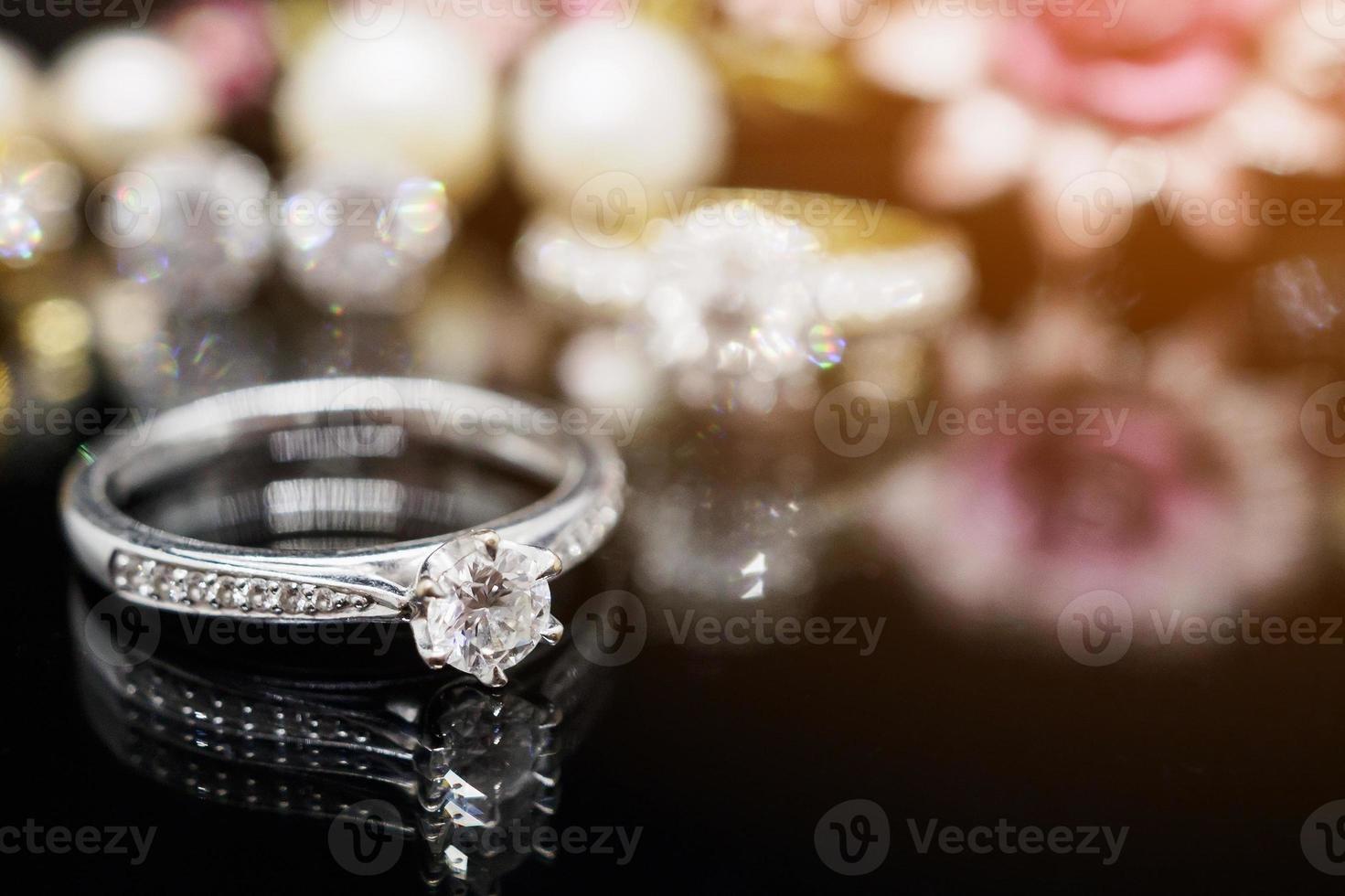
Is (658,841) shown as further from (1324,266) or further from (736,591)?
(1324,266)

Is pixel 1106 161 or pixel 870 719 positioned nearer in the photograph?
pixel 870 719

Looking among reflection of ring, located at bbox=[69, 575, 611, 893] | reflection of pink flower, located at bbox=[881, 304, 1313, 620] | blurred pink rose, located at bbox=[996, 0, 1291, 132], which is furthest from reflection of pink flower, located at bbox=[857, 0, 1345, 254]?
reflection of ring, located at bbox=[69, 575, 611, 893]

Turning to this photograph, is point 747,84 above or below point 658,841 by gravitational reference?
above

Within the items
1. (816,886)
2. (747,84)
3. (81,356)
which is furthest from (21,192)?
(816,886)

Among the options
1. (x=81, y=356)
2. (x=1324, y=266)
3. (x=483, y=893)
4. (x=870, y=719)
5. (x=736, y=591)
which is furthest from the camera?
(x=1324, y=266)

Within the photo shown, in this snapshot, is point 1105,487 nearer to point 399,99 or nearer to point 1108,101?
Answer: point 1108,101

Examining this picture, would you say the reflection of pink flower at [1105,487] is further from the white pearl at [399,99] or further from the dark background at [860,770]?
the white pearl at [399,99]

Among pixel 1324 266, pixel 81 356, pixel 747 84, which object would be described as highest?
pixel 747 84
